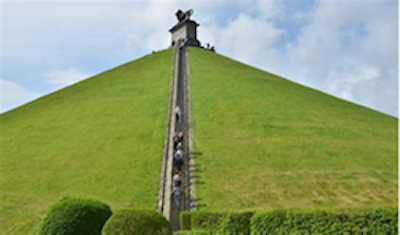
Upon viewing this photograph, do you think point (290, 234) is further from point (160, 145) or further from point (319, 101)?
point (319, 101)

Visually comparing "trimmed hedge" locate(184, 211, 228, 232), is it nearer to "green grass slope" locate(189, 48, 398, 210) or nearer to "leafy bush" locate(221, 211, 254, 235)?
"leafy bush" locate(221, 211, 254, 235)

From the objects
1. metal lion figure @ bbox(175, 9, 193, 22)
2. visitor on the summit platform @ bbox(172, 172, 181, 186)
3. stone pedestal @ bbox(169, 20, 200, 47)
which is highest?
metal lion figure @ bbox(175, 9, 193, 22)

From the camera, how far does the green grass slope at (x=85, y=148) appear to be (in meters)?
20.5

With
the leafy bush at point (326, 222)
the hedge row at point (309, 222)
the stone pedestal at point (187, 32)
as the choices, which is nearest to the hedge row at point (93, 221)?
the hedge row at point (309, 222)

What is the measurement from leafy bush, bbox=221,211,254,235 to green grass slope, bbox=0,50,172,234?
6.92 metres

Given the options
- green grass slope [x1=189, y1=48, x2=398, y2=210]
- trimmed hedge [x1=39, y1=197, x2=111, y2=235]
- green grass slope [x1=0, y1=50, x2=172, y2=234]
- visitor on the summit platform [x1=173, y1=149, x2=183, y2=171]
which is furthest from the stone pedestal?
trimmed hedge [x1=39, y1=197, x2=111, y2=235]

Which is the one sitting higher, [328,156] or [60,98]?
[60,98]

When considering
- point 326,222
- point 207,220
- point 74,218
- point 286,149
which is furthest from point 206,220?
point 286,149

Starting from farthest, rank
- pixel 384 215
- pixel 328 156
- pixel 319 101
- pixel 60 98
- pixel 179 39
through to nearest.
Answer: pixel 179 39 → pixel 60 98 → pixel 319 101 → pixel 328 156 → pixel 384 215

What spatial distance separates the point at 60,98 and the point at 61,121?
352 inches

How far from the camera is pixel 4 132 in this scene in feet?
108

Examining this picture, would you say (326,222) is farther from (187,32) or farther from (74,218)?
(187,32)

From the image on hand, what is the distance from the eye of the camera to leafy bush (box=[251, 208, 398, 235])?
9508 millimetres

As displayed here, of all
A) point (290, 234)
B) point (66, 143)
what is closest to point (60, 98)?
point (66, 143)
